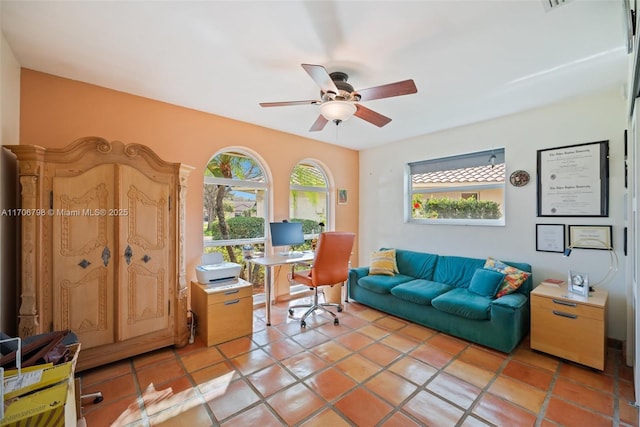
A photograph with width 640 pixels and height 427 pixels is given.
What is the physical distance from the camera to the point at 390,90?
207 cm

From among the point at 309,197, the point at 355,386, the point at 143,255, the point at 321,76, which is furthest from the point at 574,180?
the point at 143,255

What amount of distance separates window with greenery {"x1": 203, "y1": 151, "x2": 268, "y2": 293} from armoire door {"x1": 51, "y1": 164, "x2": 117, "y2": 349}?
121 cm

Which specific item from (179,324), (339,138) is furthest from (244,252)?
(339,138)

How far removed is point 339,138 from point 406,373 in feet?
11.2

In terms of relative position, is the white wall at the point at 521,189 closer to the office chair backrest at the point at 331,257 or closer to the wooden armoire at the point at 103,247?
the office chair backrest at the point at 331,257

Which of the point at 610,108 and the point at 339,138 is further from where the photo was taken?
the point at 339,138

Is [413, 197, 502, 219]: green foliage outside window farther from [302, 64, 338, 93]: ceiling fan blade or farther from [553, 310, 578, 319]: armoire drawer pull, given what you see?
[302, 64, 338, 93]: ceiling fan blade

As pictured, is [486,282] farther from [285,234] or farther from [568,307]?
[285,234]

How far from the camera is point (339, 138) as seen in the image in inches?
175

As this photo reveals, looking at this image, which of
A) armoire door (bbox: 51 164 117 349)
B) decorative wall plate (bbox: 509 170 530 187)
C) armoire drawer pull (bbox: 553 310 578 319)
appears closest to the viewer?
armoire door (bbox: 51 164 117 349)

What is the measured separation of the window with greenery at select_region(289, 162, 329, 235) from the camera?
4.46 meters

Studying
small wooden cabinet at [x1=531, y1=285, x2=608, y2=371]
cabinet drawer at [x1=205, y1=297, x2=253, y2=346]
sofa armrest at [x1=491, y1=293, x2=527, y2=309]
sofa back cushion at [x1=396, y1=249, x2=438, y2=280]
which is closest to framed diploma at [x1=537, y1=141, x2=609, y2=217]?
small wooden cabinet at [x1=531, y1=285, x2=608, y2=371]

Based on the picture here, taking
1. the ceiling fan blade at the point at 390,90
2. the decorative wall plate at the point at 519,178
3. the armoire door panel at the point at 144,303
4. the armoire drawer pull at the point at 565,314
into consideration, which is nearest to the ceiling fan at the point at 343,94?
the ceiling fan blade at the point at 390,90

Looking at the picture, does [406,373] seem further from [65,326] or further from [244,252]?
[65,326]
